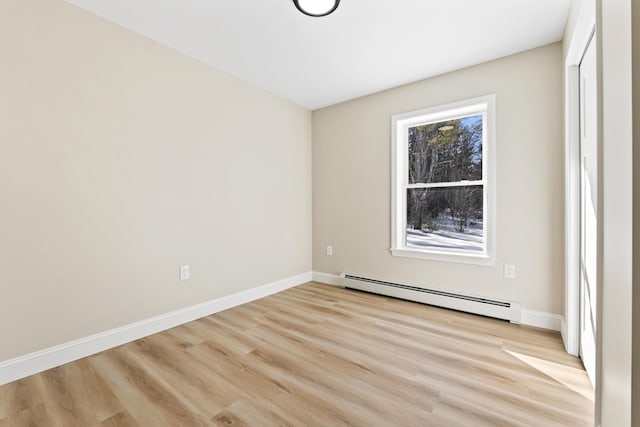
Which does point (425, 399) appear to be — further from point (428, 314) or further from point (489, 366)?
point (428, 314)

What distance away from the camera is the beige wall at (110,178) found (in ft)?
6.06

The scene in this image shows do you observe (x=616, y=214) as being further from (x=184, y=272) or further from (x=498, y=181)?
(x=184, y=272)

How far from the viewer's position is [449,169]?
3.19 m

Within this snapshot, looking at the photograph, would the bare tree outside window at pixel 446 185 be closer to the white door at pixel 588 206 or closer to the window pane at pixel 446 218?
the window pane at pixel 446 218

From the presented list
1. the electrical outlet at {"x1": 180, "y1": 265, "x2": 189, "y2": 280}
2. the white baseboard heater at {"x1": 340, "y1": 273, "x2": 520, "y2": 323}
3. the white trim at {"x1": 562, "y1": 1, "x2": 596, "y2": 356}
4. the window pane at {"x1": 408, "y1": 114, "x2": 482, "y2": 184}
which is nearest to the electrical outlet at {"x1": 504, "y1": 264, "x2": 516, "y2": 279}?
the white baseboard heater at {"x1": 340, "y1": 273, "x2": 520, "y2": 323}

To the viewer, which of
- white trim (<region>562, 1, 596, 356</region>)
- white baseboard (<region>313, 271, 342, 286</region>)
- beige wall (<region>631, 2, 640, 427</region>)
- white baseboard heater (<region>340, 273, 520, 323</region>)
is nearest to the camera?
beige wall (<region>631, 2, 640, 427</region>)

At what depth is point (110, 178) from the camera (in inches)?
88.4

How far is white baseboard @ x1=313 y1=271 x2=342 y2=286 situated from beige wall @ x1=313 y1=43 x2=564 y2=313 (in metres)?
0.10

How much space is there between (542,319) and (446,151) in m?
1.85

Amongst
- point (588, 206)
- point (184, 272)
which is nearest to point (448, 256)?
point (588, 206)

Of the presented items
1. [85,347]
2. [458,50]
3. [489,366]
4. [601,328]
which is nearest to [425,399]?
[489,366]

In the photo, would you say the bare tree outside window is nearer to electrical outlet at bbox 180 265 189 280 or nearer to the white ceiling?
the white ceiling

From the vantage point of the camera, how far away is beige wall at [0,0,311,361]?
1.85m

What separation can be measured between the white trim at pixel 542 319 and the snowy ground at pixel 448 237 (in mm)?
698
